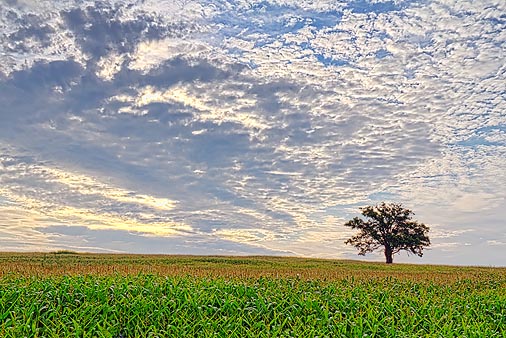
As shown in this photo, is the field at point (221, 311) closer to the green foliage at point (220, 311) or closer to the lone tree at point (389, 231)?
the green foliage at point (220, 311)

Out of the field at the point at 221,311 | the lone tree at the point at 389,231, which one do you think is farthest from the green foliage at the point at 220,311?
the lone tree at the point at 389,231

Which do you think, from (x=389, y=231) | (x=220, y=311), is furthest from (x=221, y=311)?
(x=389, y=231)

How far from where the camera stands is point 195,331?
12.5m

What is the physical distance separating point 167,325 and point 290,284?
7.43 metres

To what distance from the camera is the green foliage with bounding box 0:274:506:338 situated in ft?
41.0

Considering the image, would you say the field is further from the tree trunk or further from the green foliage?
the tree trunk

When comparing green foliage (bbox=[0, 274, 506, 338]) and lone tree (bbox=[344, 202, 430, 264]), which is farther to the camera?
lone tree (bbox=[344, 202, 430, 264])

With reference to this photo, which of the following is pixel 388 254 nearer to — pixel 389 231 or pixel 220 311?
pixel 389 231

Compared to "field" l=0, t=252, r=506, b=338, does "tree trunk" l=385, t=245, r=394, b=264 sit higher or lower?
higher

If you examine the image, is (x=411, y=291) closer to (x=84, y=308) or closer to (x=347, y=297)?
(x=347, y=297)

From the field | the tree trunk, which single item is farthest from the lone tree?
the field

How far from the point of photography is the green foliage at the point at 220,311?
12.5m

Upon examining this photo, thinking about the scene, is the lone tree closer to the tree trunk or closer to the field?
the tree trunk

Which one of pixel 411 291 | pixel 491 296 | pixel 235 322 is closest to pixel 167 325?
pixel 235 322
